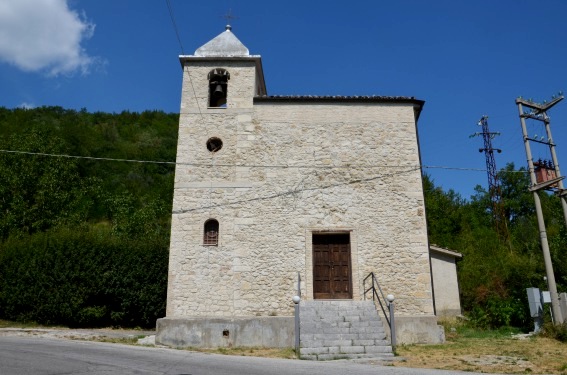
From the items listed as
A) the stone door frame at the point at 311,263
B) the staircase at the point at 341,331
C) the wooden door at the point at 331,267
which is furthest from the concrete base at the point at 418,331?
the wooden door at the point at 331,267

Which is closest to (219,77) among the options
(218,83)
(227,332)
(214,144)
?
(218,83)

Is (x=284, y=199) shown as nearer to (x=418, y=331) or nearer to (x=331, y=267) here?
(x=331, y=267)

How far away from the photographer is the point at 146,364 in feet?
26.3

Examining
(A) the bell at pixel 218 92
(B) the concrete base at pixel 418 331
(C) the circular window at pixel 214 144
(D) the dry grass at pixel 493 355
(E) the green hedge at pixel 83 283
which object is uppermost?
(A) the bell at pixel 218 92

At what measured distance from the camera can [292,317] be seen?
11.7 m

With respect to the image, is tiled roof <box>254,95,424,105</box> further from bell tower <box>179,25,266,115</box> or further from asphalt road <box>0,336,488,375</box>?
asphalt road <box>0,336,488,375</box>

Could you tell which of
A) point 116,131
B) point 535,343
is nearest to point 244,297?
point 535,343

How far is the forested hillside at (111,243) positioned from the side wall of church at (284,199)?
2215mm

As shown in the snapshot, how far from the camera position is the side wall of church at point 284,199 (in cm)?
1255

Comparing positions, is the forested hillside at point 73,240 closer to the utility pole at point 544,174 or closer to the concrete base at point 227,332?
the concrete base at point 227,332

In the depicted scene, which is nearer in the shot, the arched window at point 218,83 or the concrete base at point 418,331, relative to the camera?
the concrete base at point 418,331

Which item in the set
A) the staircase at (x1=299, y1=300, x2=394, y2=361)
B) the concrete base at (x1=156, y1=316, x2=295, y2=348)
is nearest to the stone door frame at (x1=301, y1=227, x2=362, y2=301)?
the staircase at (x1=299, y1=300, x2=394, y2=361)

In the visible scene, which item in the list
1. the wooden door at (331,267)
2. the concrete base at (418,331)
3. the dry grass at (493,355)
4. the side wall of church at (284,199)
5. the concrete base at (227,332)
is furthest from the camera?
the wooden door at (331,267)

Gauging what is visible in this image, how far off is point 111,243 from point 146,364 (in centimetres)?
1024
